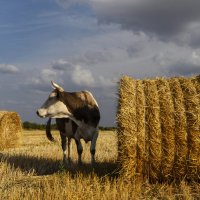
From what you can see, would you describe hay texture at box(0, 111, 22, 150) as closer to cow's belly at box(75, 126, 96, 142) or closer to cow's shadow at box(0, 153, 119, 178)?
cow's shadow at box(0, 153, 119, 178)

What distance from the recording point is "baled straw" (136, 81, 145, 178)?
772 cm

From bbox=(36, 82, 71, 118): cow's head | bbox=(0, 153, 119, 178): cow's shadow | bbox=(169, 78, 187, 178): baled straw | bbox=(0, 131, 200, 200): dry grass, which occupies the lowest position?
bbox=(0, 131, 200, 200): dry grass

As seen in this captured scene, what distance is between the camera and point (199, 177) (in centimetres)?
778

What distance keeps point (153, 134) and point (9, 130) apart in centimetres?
1139

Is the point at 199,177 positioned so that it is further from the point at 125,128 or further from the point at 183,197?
the point at 125,128

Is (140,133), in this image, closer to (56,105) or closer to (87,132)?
(87,132)

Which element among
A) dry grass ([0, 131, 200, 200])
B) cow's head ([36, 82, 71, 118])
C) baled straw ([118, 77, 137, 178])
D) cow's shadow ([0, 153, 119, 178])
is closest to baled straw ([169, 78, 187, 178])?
dry grass ([0, 131, 200, 200])

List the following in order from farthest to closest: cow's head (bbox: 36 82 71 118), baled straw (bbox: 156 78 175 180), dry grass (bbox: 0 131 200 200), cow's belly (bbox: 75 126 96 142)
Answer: cow's belly (bbox: 75 126 96 142) < cow's head (bbox: 36 82 71 118) < baled straw (bbox: 156 78 175 180) < dry grass (bbox: 0 131 200 200)

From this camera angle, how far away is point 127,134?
7.67 m

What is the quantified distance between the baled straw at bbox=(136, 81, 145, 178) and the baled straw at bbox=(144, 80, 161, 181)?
9cm

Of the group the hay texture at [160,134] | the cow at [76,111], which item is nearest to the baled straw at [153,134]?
the hay texture at [160,134]

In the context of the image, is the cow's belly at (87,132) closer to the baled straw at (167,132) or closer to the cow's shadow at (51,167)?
the cow's shadow at (51,167)

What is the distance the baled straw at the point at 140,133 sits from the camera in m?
7.72

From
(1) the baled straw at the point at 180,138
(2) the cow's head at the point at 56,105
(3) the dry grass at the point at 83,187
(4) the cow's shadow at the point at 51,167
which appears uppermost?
(2) the cow's head at the point at 56,105
